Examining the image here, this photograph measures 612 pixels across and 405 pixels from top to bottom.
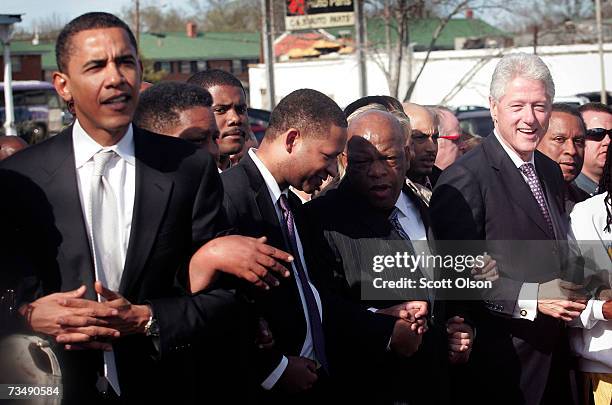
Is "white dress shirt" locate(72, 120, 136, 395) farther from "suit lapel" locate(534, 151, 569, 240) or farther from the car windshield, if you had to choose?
the car windshield

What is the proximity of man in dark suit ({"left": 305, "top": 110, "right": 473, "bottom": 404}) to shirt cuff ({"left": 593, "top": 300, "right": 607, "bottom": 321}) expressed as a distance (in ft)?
2.14

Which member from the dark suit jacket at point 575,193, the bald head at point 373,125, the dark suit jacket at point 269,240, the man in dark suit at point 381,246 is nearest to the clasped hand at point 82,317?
the dark suit jacket at point 269,240

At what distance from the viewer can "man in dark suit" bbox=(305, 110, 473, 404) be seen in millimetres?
4875

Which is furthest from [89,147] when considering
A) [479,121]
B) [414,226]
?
[479,121]

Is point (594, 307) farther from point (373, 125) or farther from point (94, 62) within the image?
point (94, 62)

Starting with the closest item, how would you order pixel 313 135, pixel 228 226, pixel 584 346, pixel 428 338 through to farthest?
pixel 228 226 → pixel 313 135 → pixel 428 338 → pixel 584 346

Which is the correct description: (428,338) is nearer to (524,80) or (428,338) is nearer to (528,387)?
(528,387)

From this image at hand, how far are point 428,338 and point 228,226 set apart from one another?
1.69 meters

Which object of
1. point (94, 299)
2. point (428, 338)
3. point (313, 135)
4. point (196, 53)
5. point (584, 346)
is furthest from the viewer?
point (196, 53)

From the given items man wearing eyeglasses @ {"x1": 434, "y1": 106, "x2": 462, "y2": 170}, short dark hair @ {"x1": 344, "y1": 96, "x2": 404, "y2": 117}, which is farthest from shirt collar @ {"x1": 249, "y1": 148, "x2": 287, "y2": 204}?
man wearing eyeglasses @ {"x1": 434, "y1": 106, "x2": 462, "y2": 170}

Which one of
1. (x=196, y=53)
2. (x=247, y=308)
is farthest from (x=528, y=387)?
(x=196, y=53)

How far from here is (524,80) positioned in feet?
17.8

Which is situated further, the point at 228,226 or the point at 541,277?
the point at 541,277

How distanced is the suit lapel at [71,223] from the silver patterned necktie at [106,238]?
4cm
